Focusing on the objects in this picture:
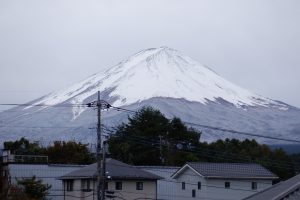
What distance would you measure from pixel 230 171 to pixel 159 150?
71.6ft

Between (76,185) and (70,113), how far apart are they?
377 ft

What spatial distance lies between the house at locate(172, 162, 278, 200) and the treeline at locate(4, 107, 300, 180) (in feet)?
48.7

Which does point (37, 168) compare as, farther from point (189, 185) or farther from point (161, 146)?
point (161, 146)

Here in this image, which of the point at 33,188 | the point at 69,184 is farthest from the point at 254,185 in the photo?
the point at 33,188

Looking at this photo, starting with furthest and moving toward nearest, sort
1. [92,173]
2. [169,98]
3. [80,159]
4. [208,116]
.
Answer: [169,98]
[208,116]
[80,159]
[92,173]

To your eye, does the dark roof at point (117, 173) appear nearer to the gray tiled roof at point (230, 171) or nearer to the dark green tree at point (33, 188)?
the dark green tree at point (33, 188)

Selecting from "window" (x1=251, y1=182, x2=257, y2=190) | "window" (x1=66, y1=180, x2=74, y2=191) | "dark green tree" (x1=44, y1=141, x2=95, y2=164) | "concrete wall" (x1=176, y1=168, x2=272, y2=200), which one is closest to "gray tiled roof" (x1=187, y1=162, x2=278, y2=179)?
"concrete wall" (x1=176, y1=168, x2=272, y2=200)

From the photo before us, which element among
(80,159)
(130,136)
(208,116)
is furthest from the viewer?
(208,116)

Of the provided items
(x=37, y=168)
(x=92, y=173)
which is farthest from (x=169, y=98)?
(x=92, y=173)

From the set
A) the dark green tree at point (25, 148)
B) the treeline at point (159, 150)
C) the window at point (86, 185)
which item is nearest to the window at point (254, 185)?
the window at point (86, 185)

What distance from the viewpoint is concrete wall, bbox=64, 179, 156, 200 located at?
155 ft

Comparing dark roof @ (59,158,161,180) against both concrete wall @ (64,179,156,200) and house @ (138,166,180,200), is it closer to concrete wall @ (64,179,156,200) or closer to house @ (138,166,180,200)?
concrete wall @ (64,179,156,200)

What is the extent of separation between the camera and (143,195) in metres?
48.4

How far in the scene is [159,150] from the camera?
73.2 meters
